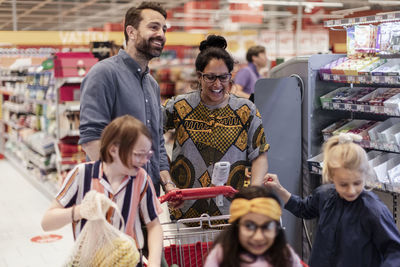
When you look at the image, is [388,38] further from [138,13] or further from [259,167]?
[138,13]

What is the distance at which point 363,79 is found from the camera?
11.5ft

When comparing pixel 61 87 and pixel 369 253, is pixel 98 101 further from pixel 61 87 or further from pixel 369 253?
pixel 61 87

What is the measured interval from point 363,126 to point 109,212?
7.45 ft

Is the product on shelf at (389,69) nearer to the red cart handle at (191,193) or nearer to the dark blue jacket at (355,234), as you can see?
the dark blue jacket at (355,234)

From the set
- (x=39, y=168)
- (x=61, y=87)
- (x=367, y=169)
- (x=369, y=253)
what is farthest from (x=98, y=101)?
(x=39, y=168)

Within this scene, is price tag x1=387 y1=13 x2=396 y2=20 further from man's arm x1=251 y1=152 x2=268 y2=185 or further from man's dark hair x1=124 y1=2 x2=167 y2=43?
man's dark hair x1=124 y1=2 x2=167 y2=43

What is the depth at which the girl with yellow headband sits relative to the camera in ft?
5.65

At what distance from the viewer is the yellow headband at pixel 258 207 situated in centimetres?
172

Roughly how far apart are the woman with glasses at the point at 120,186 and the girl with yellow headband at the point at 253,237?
0.31 m

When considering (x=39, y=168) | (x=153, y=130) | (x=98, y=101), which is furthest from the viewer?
(x=39, y=168)

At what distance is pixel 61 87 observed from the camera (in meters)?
6.99

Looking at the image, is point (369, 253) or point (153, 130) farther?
point (153, 130)

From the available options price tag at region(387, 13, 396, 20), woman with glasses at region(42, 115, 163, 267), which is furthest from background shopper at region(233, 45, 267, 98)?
woman with glasses at region(42, 115, 163, 267)

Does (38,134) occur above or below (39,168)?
above
